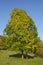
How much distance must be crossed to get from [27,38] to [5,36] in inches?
196

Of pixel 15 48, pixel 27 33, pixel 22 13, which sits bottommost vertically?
pixel 15 48

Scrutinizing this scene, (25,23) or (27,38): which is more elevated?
Result: (25,23)

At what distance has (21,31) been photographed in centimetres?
4709

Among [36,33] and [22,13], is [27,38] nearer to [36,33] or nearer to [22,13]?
[36,33]

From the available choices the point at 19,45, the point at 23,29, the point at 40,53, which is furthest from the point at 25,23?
the point at 40,53

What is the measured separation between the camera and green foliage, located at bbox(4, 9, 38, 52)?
1841 inches

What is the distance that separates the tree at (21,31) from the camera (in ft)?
153

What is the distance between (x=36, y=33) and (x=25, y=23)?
11.1 ft

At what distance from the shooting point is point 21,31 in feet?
155

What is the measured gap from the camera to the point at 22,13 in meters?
47.8

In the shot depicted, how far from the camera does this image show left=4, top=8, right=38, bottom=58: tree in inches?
1841

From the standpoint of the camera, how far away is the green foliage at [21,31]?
153 feet

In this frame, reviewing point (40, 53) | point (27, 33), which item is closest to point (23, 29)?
point (27, 33)

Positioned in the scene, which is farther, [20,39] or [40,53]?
[40,53]
